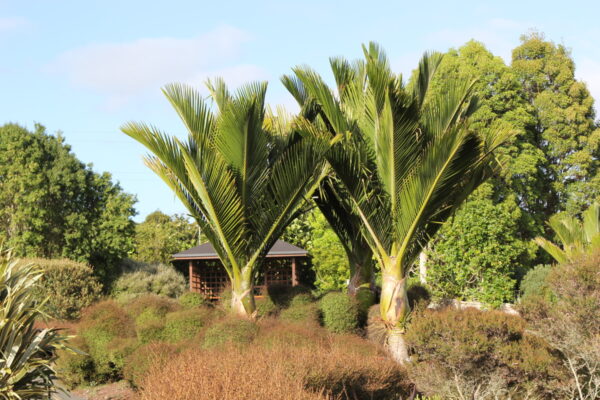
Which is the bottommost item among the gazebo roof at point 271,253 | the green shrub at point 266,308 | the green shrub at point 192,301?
the green shrub at point 266,308

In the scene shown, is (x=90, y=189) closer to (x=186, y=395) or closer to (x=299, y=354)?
(x=299, y=354)

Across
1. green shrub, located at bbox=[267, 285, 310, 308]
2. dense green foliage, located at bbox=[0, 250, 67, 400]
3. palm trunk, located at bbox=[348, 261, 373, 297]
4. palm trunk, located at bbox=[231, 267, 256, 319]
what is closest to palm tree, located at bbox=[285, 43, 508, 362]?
palm trunk, located at bbox=[348, 261, 373, 297]

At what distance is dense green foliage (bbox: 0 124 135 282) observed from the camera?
21.7 metres

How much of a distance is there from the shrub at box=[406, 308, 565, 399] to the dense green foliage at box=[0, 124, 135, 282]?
50.6 feet

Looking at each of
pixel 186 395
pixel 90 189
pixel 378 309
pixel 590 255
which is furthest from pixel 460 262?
pixel 186 395

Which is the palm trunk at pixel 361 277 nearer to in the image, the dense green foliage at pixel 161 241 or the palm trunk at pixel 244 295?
the palm trunk at pixel 244 295

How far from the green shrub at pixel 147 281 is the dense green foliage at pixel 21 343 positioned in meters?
13.4

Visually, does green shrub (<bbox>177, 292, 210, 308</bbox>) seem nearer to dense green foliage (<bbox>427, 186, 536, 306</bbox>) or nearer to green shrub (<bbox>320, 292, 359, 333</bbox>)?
green shrub (<bbox>320, 292, 359, 333</bbox>)

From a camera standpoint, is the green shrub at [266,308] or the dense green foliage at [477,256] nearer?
the green shrub at [266,308]

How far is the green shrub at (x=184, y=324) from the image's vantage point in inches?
442

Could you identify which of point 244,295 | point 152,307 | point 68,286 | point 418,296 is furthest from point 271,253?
point 244,295

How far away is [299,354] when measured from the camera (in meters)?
7.48

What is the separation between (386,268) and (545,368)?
10.9 feet

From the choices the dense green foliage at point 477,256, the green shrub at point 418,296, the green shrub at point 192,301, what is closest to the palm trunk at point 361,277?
the green shrub at point 418,296
